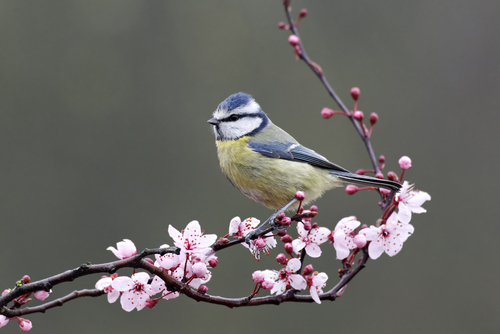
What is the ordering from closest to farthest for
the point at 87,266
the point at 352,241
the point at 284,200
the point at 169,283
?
1. the point at 87,266
2. the point at 169,283
3. the point at 352,241
4. the point at 284,200

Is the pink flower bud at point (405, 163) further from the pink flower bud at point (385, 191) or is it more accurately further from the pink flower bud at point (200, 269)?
the pink flower bud at point (200, 269)

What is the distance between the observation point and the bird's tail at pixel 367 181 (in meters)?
1.21

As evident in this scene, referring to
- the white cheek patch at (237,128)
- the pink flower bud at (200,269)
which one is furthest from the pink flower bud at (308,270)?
the white cheek patch at (237,128)

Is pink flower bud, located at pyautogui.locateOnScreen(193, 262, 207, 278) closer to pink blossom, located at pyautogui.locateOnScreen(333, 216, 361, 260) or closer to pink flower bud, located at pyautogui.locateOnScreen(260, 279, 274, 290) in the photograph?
pink flower bud, located at pyautogui.locateOnScreen(260, 279, 274, 290)

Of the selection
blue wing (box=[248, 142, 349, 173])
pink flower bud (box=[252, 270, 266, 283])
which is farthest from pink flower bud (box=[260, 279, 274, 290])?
blue wing (box=[248, 142, 349, 173])

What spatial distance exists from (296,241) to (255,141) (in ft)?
2.34

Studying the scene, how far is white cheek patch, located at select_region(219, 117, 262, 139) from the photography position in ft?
5.98

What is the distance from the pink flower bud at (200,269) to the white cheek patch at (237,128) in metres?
0.83

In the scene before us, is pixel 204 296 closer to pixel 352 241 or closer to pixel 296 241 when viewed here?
pixel 296 241

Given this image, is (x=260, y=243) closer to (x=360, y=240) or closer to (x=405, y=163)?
(x=360, y=240)

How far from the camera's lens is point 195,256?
112cm

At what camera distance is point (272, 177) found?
1.70m

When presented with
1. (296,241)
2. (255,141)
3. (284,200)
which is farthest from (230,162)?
(296,241)

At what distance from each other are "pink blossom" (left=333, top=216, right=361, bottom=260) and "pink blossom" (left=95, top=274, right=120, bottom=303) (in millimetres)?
524
